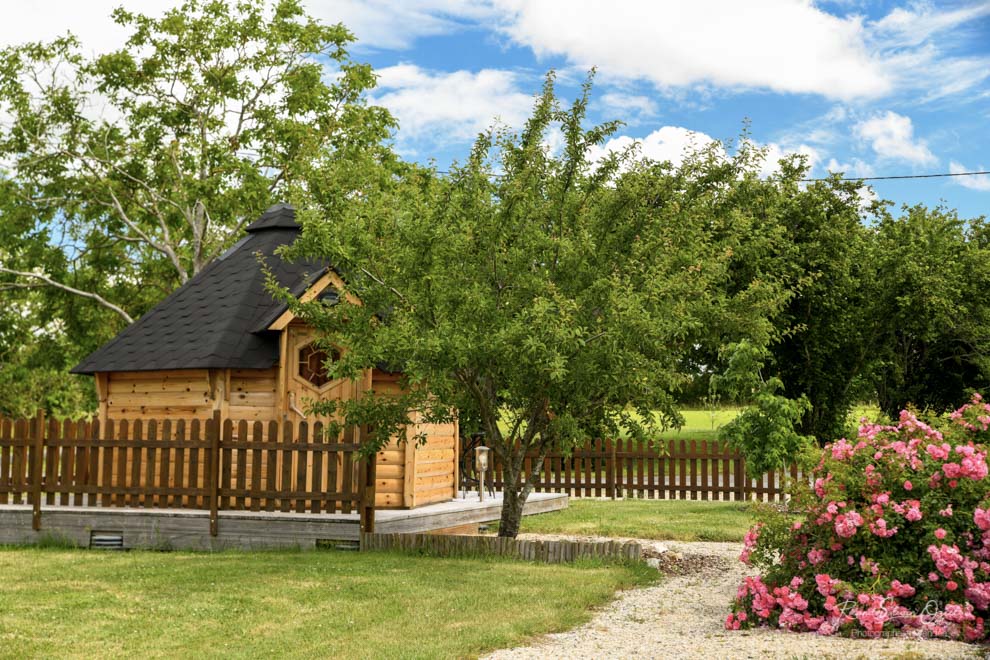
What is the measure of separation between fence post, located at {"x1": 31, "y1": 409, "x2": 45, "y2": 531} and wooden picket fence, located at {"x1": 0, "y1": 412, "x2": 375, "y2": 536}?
1 centimetres

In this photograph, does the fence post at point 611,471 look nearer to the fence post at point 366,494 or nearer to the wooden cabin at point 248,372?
the wooden cabin at point 248,372

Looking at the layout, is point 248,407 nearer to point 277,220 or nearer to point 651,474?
point 277,220

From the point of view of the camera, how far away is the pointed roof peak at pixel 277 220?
16.9m

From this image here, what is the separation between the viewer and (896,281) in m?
28.7

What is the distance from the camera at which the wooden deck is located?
1212 centimetres

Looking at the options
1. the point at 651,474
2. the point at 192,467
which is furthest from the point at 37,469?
the point at 651,474

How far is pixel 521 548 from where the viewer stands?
11.2 metres

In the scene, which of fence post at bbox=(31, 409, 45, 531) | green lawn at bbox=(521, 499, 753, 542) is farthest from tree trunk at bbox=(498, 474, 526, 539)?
fence post at bbox=(31, 409, 45, 531)

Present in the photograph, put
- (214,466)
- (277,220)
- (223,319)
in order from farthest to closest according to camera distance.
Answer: (277,220) < (223,319) < (214,466)

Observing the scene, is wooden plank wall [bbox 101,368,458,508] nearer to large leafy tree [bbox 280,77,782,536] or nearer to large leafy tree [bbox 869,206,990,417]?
large leafy tree [bbox 280,77,782,536]

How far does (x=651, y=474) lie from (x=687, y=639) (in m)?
14.5

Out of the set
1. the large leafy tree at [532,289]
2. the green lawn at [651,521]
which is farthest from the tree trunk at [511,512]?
the green lawn at [651,521]

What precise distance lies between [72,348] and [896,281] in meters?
25.7

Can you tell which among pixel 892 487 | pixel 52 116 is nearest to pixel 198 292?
pixel 892 487
